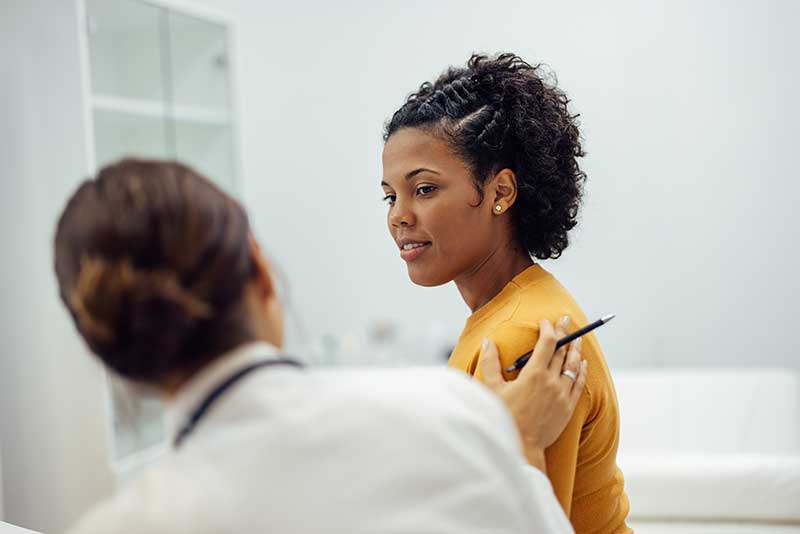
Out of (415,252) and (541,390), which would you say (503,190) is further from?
(541,390)

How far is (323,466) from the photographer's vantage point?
0.68 meters

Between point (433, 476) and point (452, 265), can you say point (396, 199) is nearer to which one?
point (452, 265)

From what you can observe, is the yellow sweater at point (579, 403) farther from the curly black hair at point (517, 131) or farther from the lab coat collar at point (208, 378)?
the lab coat collar at point (208, 378)

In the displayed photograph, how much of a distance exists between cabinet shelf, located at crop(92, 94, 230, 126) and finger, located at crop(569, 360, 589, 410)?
2103mm

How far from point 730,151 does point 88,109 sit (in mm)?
2149

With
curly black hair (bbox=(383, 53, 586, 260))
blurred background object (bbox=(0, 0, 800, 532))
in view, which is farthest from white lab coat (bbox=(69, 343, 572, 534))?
blurred background object (bbox=(0, 0, 800, 532))

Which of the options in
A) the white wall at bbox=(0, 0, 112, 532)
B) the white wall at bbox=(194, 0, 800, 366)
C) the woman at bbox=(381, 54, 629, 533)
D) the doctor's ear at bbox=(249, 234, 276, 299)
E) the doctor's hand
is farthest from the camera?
the white wall at bbox=(194, 0, 800, 366)

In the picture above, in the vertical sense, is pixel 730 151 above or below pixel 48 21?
below

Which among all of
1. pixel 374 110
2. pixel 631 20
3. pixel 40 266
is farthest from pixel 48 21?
pixel 631 20

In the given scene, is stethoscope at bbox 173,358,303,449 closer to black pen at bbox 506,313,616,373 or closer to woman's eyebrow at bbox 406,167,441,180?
black pen at bbox 506,313,616,373

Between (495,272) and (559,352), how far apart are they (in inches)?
8.2

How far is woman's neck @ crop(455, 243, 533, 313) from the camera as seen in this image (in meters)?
1.23

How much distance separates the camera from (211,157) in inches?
128

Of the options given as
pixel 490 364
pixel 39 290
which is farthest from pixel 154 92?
pixel 490 364
